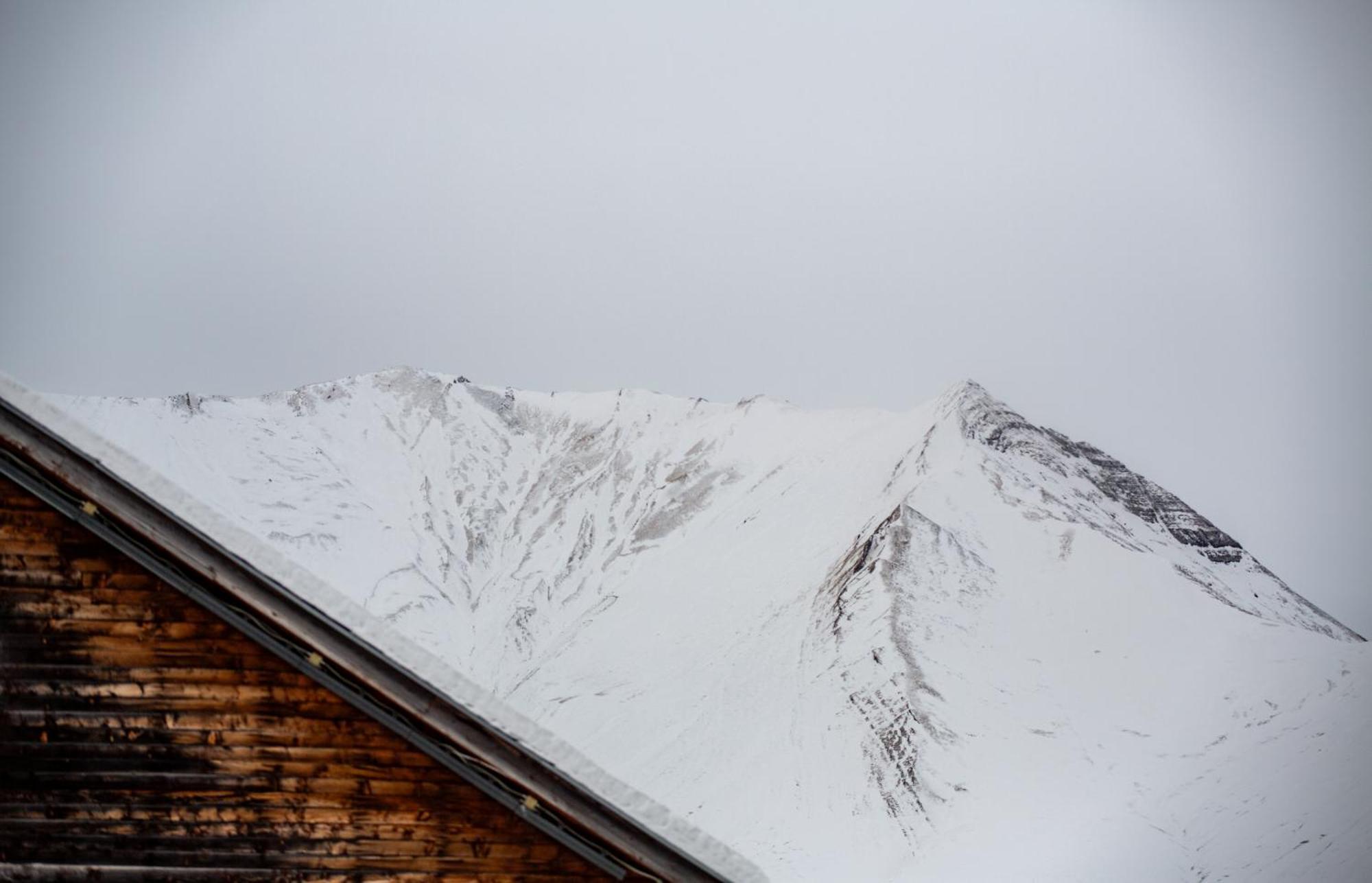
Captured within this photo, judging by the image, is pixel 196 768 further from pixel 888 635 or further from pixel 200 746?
pixel 888 635

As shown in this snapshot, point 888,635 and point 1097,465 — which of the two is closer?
point 888,635

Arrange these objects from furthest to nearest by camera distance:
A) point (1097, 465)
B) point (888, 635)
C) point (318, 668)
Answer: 1. point (1097, 465)
2. point (888, 635)
3. point (318, 668)

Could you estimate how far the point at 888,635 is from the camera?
128 ft

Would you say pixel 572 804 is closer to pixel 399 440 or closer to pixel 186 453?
pixel 186 453

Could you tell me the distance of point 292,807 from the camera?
13.3 ft

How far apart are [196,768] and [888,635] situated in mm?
36977

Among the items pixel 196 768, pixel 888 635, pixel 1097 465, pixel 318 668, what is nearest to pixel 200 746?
pixel 196 768

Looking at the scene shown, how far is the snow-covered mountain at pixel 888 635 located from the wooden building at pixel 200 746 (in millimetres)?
20874

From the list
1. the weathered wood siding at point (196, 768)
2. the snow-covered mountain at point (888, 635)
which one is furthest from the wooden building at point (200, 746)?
the snow-covered mountain at point (888, 635)

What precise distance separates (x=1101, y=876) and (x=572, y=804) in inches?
931

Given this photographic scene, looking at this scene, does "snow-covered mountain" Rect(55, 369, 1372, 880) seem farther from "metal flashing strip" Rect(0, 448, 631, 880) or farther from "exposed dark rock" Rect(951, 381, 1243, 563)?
"metal flashing strip" Rect(0, 448, 631, 880)

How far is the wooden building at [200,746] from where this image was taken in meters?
4.01

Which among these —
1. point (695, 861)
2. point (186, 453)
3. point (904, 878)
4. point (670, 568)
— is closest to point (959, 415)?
point (670, 568)

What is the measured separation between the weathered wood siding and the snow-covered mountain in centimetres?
2097
